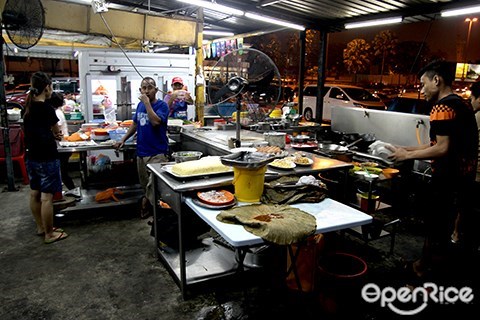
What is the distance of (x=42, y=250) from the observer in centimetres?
401

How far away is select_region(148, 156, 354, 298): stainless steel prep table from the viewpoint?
2885 mm

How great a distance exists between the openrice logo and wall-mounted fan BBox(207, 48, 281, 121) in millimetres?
2136

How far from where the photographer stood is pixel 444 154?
9.48ft

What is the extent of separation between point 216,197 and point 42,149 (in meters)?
2.41

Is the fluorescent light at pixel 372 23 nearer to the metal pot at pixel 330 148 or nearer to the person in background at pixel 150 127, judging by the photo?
the metal pot at pixel 330 148

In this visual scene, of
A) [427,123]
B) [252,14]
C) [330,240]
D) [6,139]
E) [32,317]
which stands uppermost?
[252,14]

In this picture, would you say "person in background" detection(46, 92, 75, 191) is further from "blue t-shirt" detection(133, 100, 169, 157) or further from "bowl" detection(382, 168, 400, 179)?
"bowl" detection(382, 168, 400, 179)

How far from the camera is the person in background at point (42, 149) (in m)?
3.89

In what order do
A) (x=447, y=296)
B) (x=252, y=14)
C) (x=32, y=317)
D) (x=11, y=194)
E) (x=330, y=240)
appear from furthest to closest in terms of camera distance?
1. (x=252, y=14)
2. (x=11, y=194)
3. (x=330, y=240)
4. (x=447, y=296)
5. (x=32, y=317)

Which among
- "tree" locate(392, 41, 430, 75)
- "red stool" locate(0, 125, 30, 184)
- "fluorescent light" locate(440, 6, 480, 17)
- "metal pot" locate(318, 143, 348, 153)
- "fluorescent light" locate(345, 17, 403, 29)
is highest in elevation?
"tree" locate(392, 41, 430, 75)

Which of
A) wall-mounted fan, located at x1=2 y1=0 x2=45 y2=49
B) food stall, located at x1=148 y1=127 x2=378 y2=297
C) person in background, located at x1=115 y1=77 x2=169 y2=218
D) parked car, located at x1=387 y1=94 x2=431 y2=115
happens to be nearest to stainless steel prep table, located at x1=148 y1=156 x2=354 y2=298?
food stall, located at x1=148 y1=127 x2=378 y2=297

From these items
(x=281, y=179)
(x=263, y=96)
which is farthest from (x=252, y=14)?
(x=281, y=179)

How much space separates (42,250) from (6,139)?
2.91 metres

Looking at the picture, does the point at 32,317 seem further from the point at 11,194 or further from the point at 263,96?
the point at 11,194
